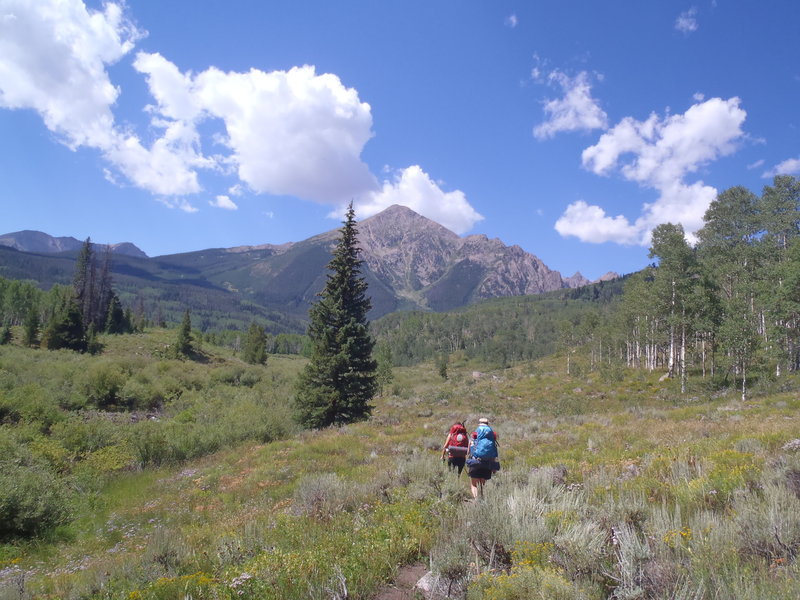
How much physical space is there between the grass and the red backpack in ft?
2.01

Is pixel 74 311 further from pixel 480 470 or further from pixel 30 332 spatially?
pixel 480 470

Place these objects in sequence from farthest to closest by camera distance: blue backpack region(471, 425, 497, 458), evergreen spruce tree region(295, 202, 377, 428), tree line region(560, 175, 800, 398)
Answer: tree line region(560, 175, 800, 398) < evergreen spruce tree region(295, 202, 377, 428) < blue backpack region(471, 425, 497, 458)

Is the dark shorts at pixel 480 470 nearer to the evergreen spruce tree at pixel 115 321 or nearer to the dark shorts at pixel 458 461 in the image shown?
the dark shorts at pixel 458 461

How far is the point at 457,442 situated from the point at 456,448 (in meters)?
0.14

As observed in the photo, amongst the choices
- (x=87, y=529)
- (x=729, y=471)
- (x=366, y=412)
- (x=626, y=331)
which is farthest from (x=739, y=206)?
(x=87, y=529)

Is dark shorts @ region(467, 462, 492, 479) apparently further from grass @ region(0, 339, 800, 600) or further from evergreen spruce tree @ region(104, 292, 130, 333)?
evergreen spruce tree @ region(104, 292, 130, 333)

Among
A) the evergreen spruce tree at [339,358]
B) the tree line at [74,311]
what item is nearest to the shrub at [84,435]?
the evergreen spruce tree at [339,358]

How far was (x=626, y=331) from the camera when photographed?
156 ft

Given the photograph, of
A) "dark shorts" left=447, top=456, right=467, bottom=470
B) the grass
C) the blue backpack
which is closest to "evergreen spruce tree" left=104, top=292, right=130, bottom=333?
the grass

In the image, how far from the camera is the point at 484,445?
27.0 ft

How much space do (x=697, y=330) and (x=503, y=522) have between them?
33.6 m

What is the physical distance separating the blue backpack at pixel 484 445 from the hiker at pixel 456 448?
1029 millimetres

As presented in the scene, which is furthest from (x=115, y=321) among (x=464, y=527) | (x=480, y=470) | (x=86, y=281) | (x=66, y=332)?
(x=464, y=527)

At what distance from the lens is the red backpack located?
9.59 m
